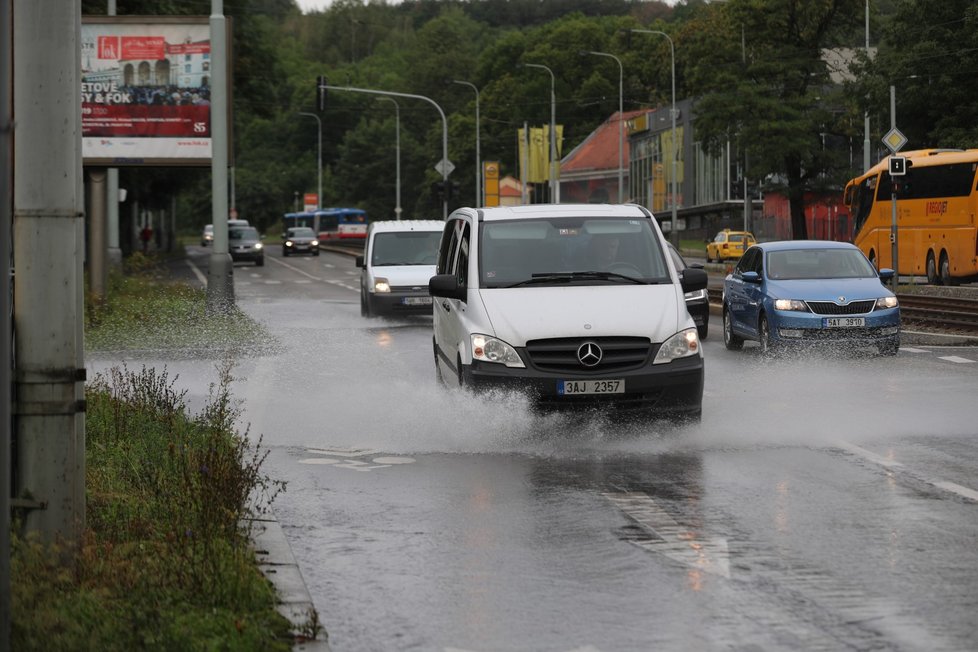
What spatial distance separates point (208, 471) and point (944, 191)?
38729 millimetres

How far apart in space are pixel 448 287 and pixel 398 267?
16.4 meters

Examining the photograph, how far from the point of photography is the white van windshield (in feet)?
45.2

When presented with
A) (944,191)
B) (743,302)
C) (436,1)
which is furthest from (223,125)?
(436,1)

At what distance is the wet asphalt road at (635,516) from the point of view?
6.53 meters

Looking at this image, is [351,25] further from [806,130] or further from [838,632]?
[838,632]

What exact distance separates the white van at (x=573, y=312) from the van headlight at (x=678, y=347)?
0.4 inches

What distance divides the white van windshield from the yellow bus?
92.5ft

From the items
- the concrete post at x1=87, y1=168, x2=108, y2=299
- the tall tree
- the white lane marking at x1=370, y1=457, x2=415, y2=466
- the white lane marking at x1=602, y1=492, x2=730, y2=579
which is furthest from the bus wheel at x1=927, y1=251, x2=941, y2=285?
the white lane marking at x1=602, y1=492, x2=730, y2=579

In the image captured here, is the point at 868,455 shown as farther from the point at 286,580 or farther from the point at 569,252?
the point at 286,580

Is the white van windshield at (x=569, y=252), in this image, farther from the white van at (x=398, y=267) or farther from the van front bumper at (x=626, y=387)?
the white van at (x=398, y=267)

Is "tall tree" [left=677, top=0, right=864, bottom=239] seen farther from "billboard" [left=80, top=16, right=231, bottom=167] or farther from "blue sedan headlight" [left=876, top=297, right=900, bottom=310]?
"blue sedan headlight" [left=876, top=297, right=900, bottom=310]

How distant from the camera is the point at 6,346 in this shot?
5.06 metres

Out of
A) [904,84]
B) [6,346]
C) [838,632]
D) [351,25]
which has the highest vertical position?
[351,25]

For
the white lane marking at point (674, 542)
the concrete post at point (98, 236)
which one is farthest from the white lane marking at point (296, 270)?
the white lane marking at point (674, 542)
